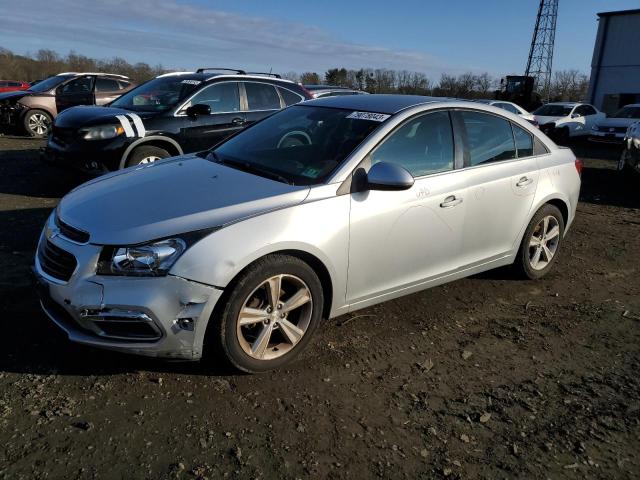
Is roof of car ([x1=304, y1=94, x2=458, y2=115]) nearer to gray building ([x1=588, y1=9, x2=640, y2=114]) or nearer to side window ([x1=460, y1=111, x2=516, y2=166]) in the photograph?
side window ([x1=460, y1=111, x2=516, y2=166])

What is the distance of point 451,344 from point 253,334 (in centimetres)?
148

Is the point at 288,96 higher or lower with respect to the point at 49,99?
higher

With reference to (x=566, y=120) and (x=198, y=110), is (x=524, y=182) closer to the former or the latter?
(x=198, y=110)

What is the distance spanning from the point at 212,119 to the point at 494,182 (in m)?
4.47

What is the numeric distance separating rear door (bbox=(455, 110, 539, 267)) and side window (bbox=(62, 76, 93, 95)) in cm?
1238

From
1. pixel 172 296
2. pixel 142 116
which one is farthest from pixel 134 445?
pixel 142 116

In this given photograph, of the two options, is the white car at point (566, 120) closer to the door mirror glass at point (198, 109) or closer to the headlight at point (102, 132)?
the door mirror glass at point (198, 109)

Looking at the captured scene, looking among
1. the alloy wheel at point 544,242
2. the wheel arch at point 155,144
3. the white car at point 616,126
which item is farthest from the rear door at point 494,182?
the white car at point 616,126

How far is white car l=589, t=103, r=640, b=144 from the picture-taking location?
17.3m

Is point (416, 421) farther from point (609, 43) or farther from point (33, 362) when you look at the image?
point (609, 43)

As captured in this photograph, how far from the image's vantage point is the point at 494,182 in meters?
4.24

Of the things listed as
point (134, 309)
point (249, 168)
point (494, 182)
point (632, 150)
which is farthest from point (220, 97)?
point (632, 150)

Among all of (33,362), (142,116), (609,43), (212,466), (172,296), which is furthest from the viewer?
(609,43)

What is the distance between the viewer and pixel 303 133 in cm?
415
